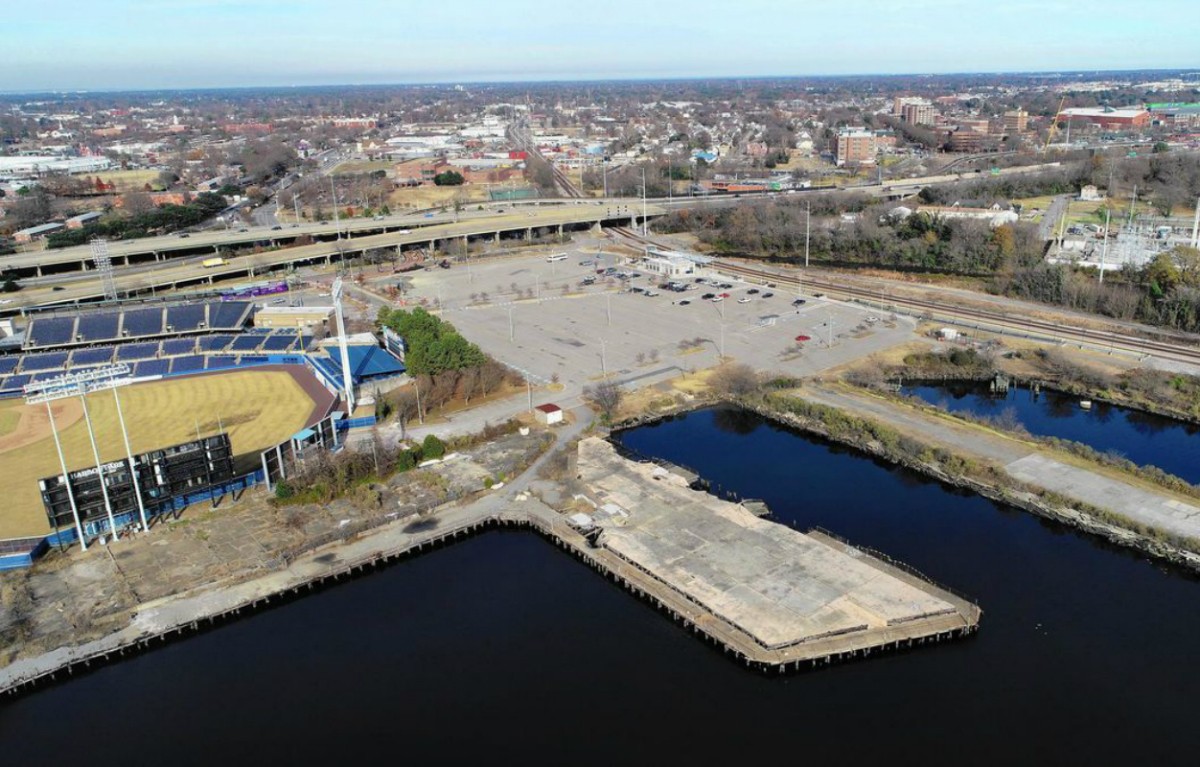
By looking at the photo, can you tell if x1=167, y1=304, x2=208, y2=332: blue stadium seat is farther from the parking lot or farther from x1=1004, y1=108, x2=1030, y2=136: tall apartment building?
x1=1004, y1=108, x2=1030, y2=136: tall apartment building

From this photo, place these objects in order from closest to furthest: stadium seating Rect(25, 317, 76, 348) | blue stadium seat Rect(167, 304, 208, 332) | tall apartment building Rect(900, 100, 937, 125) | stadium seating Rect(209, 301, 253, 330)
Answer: stadium seating Rect(25, 317, 76, 348)
blue stadium seat Rect(167, 304, 208, 332)
stadium seating Rect(209, 301, 253, 330)
tall apartment building Rect(900, 100, 937, 125)

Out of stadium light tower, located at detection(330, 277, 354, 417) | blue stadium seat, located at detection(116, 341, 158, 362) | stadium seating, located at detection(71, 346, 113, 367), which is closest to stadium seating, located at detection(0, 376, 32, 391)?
stadium seating, located at detection(71, 346, 113, 367)

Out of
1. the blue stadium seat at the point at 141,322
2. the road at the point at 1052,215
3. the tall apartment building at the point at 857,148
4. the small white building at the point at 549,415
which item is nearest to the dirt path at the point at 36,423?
the blue stadium seat at the point at 141,322

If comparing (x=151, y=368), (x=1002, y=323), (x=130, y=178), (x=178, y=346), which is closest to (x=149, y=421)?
(x=151, y=368)

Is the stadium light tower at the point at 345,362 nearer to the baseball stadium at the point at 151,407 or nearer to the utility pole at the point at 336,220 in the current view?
the baseball stadium at the point at 151,407

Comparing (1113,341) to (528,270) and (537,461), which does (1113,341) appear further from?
(528,270)

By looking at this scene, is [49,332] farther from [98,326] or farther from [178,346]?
[178,346]

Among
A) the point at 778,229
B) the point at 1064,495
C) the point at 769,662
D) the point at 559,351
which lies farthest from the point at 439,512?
the point at 778,229
